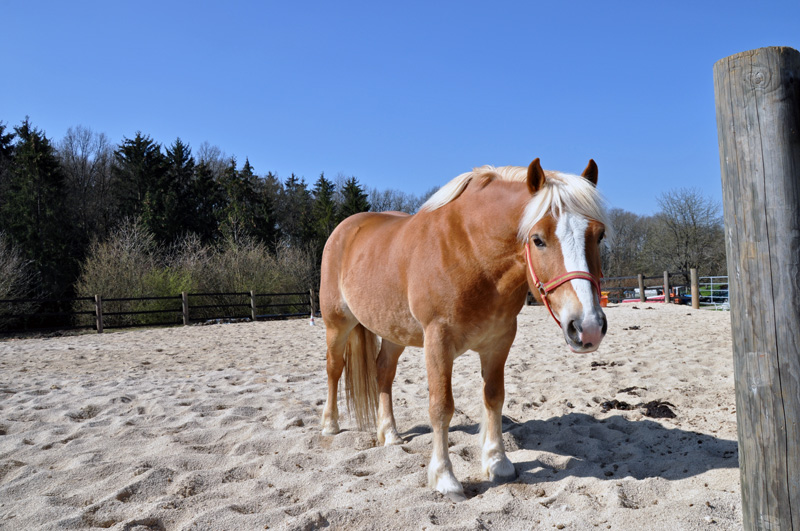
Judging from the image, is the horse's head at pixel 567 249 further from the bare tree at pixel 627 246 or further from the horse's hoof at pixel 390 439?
the bare tree at pixel 627 246

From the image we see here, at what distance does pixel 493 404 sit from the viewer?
314 cm

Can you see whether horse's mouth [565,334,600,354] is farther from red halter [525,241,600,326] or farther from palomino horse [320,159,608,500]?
red halter [525,241,600,326]

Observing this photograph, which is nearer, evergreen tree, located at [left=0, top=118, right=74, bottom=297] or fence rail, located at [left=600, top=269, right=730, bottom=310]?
fence rail, located at [left=600, top=269, right=730, bottom=310]

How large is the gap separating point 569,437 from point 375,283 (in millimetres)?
1765

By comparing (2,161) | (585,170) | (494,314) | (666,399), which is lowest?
(666,399)

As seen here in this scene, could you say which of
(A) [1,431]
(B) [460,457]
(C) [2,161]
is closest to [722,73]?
(B) [460,457]

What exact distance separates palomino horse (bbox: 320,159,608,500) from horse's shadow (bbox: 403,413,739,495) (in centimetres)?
29

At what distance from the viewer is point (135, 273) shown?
18.2m

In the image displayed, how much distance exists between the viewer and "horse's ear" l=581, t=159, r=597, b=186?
9.07 ft

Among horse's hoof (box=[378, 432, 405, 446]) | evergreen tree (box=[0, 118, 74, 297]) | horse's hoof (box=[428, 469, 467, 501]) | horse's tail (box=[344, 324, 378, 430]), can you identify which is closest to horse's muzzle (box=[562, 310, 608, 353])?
horse's hoof (box=[428, 469, 467, 501])

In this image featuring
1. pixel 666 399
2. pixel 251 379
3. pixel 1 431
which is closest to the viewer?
pixel 1 431

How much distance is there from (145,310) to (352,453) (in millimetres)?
16310

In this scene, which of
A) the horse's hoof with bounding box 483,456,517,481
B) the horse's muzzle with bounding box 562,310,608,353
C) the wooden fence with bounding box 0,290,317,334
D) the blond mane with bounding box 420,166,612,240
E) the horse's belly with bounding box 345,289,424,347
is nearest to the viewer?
the horse's muzzle with bounding box 562,310,608,353

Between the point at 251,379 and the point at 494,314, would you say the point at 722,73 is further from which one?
the point at 251,379
